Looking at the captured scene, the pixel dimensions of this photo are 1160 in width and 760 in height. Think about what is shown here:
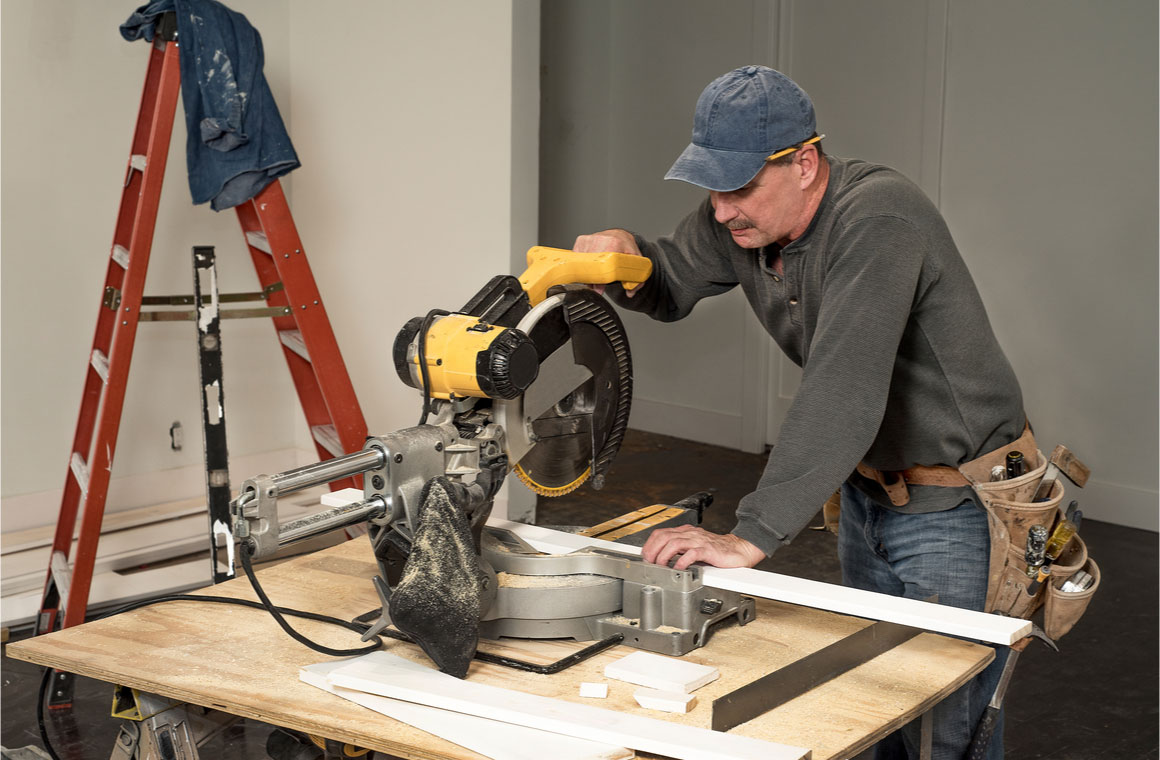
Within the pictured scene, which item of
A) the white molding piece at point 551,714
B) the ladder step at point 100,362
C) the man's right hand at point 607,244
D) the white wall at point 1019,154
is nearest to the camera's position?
the white molding piece at point 551,714

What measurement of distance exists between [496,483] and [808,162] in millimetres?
681

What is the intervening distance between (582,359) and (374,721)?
674mm

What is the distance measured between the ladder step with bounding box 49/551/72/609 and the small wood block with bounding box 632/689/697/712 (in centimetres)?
238

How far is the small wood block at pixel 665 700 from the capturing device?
1.35 meters

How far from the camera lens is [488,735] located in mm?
1284

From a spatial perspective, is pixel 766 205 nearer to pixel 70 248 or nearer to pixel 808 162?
pixel 808 162

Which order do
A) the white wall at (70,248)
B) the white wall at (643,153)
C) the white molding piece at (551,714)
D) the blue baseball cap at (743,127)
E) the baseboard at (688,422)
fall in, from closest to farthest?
the white molding piece at (551,714), the blue baseball cap at (743,127), the white wall at (70,248), the white wall at (643,153), the baseboard at (688,422)

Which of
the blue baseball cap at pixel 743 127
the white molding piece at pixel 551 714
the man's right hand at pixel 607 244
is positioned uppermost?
the blue baseball cap at pixel 743 127

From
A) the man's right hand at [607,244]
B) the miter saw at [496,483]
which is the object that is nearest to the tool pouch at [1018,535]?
the miter saw at [496,483]

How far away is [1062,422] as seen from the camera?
185 inches

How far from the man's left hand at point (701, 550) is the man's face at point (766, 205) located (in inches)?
19.8

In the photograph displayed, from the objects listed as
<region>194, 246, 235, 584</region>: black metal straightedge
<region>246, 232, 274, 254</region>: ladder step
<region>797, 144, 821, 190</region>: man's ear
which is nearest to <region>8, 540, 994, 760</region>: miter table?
<region>797, 144, 821, 190</region>: man's ear

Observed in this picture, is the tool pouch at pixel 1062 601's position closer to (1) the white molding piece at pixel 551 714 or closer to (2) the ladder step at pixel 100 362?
(1) the white molding piece at pixel 551 714

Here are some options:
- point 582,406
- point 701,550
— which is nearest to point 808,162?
point 582,406
